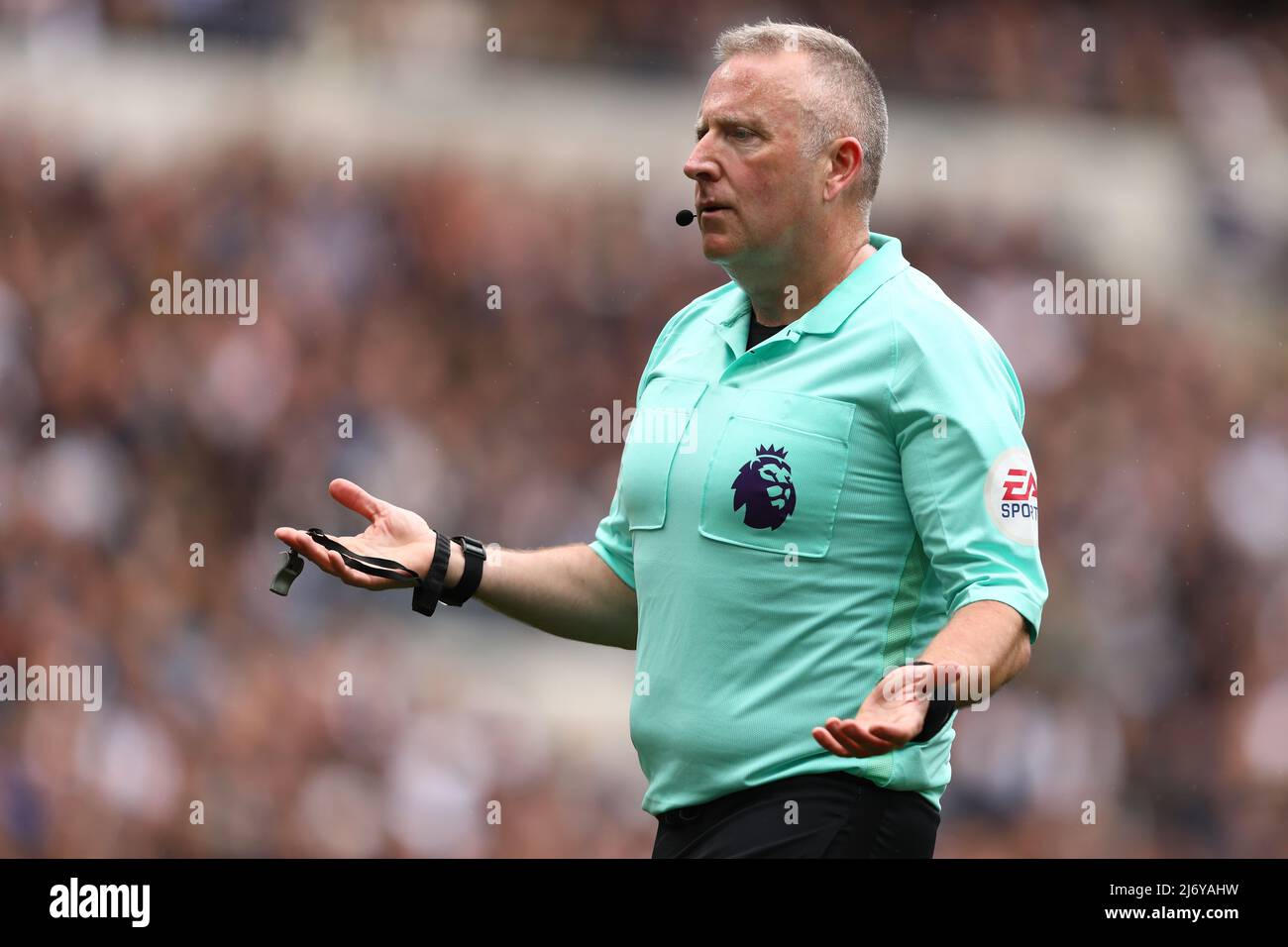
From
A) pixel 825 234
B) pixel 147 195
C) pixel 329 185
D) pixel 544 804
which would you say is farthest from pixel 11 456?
pixel 825 234

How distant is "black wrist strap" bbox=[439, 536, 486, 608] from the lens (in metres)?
3.25

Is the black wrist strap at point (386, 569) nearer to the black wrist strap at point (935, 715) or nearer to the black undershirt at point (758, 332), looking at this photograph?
the black undershirt at point (758, 332)

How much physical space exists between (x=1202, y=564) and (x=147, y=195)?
527 centimetres

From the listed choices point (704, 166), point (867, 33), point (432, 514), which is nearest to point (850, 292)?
point (704, 166)

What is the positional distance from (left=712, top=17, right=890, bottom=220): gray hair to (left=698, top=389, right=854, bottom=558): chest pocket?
47cm

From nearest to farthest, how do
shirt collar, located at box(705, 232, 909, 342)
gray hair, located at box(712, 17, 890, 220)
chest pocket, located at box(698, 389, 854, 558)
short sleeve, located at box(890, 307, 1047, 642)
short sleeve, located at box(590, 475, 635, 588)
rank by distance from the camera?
short sleeve, located at box(890, 307, 1047, 642) → chest pocket, located at box(698, 389, 854, 558) → shirt collar, located at box(705, 232, 909, 342) → gray hair, located at box(712, 17, 890, 220) → short sleeve, located at box(590, 475, 635, 588)

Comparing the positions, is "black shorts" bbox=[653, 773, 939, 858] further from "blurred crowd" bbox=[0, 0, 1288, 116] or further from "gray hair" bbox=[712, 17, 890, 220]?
"blurred crowd" bbox=[0, 0, 1288, 116]

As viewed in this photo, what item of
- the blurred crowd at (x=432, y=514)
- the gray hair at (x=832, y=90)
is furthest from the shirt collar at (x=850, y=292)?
the blurred crowd at (x=432, y=514)

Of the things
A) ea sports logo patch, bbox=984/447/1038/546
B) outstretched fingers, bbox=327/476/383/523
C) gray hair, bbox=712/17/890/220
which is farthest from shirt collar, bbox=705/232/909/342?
outstretched fingers, bbox=327/476/383/523

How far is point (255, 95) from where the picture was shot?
321 inches

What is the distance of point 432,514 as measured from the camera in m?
7.36

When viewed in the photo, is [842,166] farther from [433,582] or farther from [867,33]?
[867,33]

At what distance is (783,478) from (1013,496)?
0.37 m
